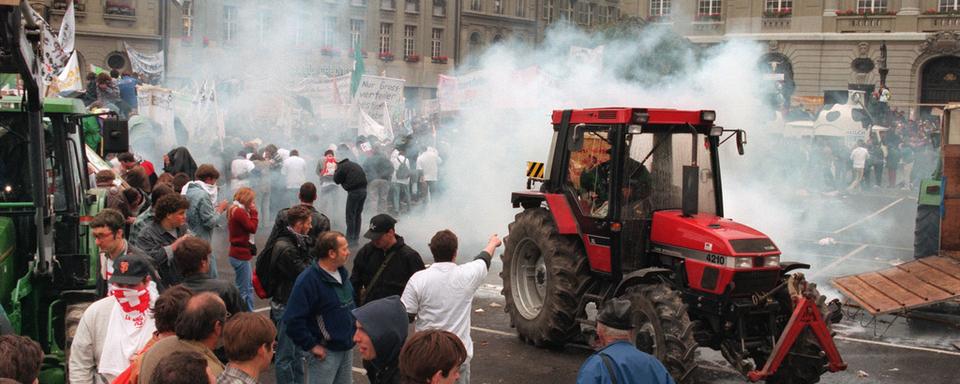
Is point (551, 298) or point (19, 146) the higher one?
point (19, 146)

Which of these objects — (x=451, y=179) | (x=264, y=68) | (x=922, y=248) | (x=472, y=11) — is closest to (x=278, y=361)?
(x=922, y=248)

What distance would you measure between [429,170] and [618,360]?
17.1m

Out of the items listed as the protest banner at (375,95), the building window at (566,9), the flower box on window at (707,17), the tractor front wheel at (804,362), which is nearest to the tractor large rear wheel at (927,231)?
the tractor front wheel at (804,362)

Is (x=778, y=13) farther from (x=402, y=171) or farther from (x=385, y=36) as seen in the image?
(x=402, y=171)

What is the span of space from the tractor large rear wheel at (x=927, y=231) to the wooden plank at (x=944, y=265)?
1541mm

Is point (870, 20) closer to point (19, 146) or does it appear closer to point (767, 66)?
point (767, 66)

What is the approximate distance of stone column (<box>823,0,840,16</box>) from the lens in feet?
152

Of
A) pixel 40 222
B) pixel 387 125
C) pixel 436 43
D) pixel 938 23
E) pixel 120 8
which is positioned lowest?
pixel 40 222

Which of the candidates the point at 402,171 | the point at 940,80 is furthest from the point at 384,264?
the point at 940,80

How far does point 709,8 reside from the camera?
47531 mm

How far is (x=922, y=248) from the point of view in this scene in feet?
42.5

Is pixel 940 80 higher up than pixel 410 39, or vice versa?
pixel 410 39

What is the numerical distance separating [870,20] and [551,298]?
41142mm

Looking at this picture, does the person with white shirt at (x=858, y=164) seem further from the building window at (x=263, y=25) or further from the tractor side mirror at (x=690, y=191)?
the tractor side mirror at (x=690, y=191)
